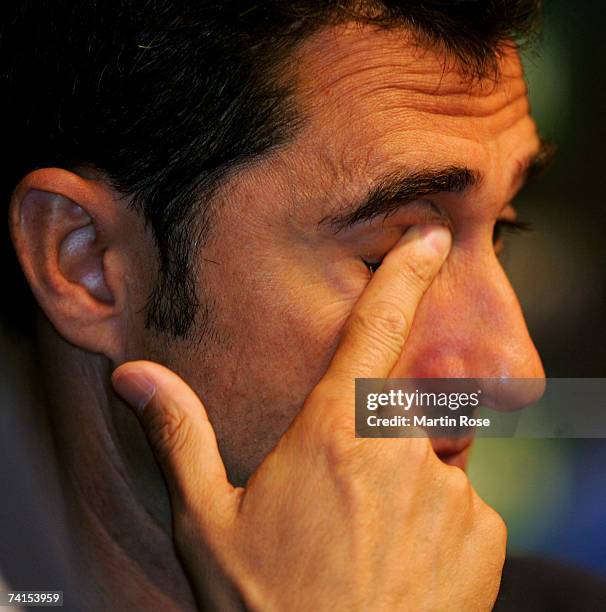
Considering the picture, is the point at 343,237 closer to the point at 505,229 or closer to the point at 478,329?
the point at 478,329

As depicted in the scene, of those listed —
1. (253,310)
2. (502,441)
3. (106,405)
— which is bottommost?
(502,441)

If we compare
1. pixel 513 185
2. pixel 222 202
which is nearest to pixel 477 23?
pixel 513 185

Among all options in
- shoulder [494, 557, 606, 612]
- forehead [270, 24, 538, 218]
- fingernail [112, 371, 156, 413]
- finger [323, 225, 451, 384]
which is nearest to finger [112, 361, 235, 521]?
fingernail [112, 371, 156, 413]

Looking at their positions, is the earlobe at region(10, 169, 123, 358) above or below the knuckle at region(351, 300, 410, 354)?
above

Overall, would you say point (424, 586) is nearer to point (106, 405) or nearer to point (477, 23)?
point (106, 405)

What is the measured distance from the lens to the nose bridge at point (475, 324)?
95cm

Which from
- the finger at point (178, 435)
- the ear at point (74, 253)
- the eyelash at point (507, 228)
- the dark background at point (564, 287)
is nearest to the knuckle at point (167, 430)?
the finger at point (178, 435)

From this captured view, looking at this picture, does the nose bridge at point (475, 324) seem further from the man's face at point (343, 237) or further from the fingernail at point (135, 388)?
the fingernail at point (135, 388)

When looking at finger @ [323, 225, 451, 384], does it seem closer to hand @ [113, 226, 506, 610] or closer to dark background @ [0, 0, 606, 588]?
hand @ [113, 226, 506, 610]

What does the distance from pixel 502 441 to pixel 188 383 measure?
406 millimetres

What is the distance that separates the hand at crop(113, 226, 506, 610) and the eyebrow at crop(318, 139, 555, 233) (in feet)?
0.20

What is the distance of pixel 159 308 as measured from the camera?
38.3 inches

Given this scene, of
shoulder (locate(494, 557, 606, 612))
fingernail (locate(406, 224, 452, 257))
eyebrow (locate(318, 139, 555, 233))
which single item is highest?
eyebrow (locate(318, 139, 555, 233))

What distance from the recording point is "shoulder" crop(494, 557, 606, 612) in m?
1.10
